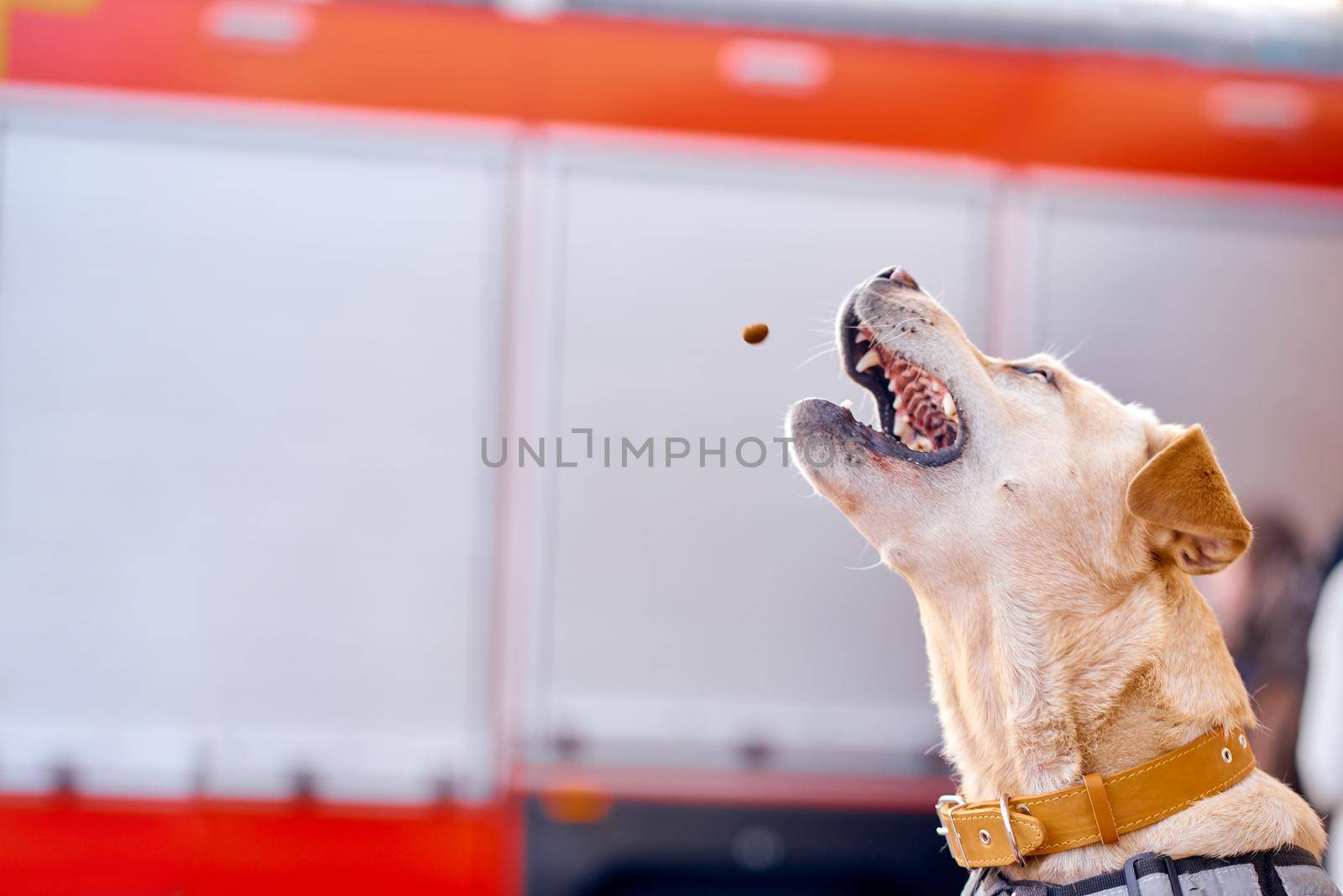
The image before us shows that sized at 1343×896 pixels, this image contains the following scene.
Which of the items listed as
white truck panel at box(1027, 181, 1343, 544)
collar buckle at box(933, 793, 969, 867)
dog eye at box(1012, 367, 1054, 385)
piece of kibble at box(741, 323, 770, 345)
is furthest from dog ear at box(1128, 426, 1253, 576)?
white truck panel at box(1027, 181, 1343, 544)

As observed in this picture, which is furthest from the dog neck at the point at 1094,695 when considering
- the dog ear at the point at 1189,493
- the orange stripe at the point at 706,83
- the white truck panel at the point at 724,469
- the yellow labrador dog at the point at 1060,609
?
the orange stripe at the point at 706,83

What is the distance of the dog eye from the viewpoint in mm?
2415

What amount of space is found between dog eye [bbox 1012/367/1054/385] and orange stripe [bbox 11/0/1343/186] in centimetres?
212

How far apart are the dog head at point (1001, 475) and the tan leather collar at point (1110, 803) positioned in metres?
0.33

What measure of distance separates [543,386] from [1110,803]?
269 cm

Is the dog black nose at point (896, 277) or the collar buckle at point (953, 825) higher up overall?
the dog black nose at point (896, 277)

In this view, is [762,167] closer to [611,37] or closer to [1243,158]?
[611,37]

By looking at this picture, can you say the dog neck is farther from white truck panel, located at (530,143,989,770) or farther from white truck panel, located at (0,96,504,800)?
white truck panel, located at (0,96,504,800)

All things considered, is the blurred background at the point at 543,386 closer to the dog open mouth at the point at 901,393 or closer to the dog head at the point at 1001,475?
the dog open mouth at the point at 901,393

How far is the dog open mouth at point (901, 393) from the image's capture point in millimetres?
2385

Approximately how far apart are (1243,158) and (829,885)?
10.3 ft

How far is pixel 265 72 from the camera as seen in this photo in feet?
13.7

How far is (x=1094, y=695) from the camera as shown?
2.02 meters

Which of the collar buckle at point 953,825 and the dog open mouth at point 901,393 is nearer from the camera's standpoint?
the collar buckle at point 953,825
